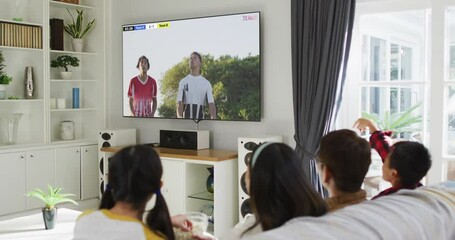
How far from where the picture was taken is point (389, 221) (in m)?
1.34

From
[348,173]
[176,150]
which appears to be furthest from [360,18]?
[348,173]

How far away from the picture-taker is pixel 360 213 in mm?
1339

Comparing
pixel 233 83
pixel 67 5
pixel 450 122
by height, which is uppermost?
pixel 67 5

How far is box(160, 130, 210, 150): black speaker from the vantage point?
202 inches

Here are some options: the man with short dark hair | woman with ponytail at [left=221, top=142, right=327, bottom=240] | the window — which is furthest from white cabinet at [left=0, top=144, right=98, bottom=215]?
woman with ponytail at [left=221, top=142, right=327, bottom=240]

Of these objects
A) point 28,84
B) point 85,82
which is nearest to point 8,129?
point 28,84

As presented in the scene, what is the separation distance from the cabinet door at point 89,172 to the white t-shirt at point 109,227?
13.7 feet

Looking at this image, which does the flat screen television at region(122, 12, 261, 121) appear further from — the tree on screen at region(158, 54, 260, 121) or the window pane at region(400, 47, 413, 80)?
the window pane at region(400, 47, 413, 80)

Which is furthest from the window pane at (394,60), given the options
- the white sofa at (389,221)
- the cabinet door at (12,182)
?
the cabinet door at (12,182)

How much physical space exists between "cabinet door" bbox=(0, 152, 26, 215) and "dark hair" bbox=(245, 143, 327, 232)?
4164 millimetres


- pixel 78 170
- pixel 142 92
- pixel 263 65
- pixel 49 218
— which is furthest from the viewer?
pixel 78 170

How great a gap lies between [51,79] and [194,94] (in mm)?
1666

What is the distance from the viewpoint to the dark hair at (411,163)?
221 centimetres

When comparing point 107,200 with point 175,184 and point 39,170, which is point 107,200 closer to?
point 175,184
